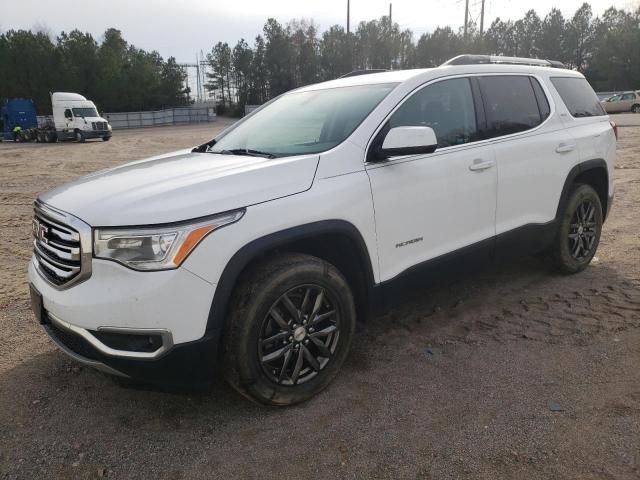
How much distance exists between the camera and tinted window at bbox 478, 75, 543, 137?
12.9ft

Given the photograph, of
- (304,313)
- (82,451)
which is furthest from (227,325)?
(82,451)

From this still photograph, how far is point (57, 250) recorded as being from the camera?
8.89ft

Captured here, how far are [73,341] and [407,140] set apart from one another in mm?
2075

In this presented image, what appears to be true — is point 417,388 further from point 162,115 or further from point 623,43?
point 623,43

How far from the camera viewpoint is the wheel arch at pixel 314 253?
254cm

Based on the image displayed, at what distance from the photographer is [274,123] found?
3.88 m

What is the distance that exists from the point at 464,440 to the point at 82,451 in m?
1.91

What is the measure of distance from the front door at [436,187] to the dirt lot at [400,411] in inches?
15.2

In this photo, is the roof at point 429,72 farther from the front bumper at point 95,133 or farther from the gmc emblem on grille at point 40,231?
the front bumper at point 95,133

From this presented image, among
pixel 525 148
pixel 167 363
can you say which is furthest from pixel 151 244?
pixel 525 148

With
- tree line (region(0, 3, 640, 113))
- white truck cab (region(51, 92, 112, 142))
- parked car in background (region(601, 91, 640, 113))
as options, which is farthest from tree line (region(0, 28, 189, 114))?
parked car in background (region(601, 91, 640, 113))

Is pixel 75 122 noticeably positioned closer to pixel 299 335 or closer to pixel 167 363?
pixel 299 335

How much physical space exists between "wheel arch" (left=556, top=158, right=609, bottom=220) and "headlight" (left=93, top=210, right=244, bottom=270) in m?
3.31

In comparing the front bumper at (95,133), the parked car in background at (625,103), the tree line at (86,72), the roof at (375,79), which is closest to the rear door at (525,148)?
the roof at (375,79)
